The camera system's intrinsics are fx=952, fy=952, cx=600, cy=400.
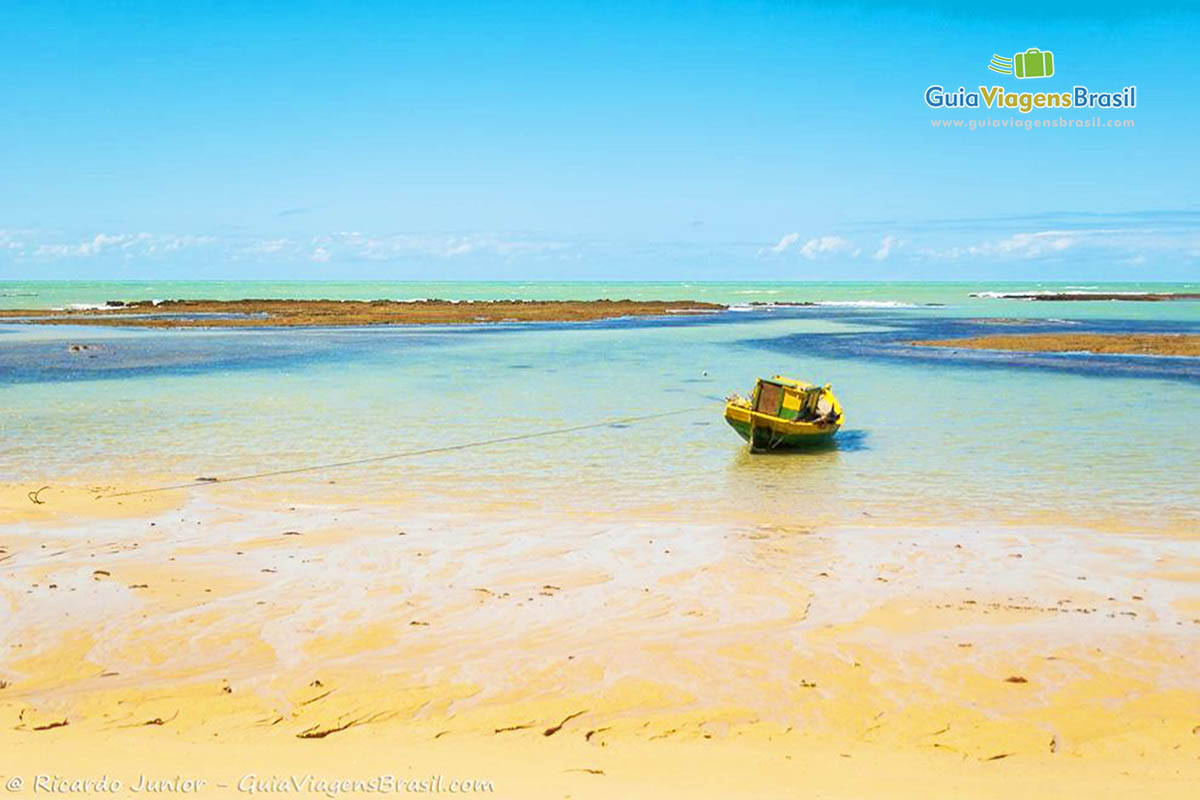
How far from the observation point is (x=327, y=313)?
77.2 metres

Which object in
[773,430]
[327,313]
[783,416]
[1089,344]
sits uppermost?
[327,313]

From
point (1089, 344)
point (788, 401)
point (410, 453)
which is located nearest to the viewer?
point (410, 453)

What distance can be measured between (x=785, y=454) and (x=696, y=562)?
8918 millimetres

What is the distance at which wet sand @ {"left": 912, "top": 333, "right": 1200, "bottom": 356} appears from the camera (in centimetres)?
4500

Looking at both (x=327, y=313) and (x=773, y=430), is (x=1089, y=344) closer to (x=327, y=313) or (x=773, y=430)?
(x=773, y=430)

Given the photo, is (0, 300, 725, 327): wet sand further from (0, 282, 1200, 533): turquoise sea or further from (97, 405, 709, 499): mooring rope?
(97, 405, 709, 499): mooring rope

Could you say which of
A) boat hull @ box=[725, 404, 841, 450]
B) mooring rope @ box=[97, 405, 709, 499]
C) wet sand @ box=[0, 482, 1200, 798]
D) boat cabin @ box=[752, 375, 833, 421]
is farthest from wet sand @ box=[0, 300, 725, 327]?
wet sand @ box=[0, 482, 1200, 798]

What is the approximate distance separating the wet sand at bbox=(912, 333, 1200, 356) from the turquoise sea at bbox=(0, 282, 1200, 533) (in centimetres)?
343

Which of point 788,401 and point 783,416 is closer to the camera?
point 783,416

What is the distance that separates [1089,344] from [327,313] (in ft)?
182

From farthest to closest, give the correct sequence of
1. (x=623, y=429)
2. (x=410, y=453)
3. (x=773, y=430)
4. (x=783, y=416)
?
(x=623, y=429) → (x=783, y=416) → (x=773, y=430) → (x=410, y=453)

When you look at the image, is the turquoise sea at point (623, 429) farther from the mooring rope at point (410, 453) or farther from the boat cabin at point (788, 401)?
the boat cabin at point (788, 401)

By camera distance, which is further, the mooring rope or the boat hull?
the boat hull

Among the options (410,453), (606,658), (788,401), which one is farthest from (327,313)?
(606,658)
